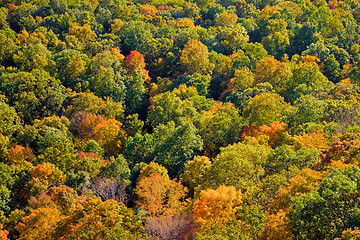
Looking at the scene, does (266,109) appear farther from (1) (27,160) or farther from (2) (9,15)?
(2) (9,15)

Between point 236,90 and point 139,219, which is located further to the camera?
point 236,90

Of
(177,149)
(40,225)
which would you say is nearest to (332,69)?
(177,149)

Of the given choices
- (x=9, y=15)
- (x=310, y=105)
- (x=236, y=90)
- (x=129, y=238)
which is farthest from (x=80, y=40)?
(x=129, y=238)

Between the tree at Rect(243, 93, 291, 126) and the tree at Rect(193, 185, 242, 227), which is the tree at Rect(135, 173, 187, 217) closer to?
the tree at Rect(193, 185, 242, 227)

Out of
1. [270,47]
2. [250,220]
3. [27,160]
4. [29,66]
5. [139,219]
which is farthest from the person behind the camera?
[270,47]

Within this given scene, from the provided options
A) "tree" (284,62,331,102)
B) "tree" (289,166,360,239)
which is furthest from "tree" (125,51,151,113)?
"tree" (289,166,360,239)

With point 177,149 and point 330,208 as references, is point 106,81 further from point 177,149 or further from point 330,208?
point 330,208

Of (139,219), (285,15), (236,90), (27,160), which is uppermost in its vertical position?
(285,15)
